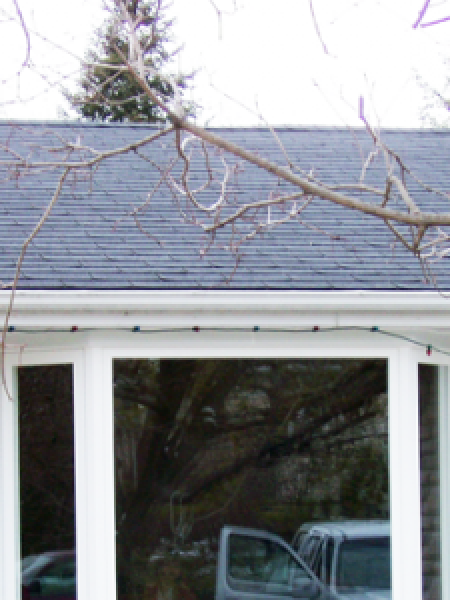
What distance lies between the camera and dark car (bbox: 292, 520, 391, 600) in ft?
14.7

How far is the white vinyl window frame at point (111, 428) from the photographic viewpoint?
4.30 m

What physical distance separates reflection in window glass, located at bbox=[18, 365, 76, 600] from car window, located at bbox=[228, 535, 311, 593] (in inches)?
36.9

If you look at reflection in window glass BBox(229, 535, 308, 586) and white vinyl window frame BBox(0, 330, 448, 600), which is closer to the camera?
white vinyl window frame BBox(0, 330, 448, 600)

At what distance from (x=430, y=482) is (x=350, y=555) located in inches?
26.6

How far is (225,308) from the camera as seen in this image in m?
4.21

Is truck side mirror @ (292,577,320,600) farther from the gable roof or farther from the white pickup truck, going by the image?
the gable roof

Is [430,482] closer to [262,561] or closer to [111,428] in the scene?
[262,561]

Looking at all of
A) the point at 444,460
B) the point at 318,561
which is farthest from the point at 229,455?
the point at 444,460

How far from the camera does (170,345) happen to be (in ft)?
14.6

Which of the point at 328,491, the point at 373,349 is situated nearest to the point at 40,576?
the point at 328,491

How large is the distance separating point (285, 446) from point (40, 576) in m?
1.62

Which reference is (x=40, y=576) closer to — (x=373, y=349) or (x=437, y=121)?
(x=373, y=349)

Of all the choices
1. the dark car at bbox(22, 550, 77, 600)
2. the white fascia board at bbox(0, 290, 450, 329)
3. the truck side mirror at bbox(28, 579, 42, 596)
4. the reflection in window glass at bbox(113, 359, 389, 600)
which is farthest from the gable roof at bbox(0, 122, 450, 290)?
the truck side mirror at bbox(28, 579, 42, 596)

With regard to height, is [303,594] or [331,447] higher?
[331,447]
